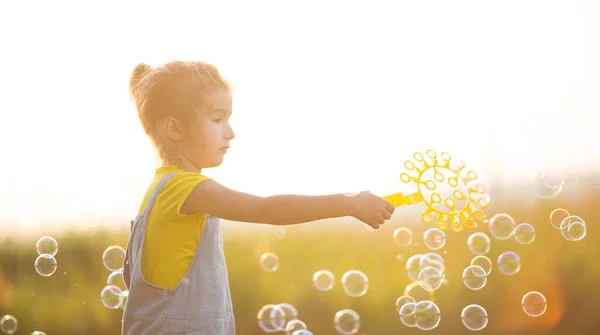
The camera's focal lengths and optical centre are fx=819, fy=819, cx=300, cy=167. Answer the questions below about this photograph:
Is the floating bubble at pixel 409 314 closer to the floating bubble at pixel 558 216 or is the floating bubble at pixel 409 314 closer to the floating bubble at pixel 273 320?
the floating bubble at pixel 273 320

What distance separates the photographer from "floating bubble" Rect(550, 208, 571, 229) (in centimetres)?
445

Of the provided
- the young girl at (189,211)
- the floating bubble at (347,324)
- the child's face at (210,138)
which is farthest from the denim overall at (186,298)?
the floating bubble at (347,324)

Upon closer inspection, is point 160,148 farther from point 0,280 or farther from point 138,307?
point 0,280

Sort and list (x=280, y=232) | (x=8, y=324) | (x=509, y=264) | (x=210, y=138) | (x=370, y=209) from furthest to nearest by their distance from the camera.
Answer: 1. (x=280, y=232)
2. (x=8, y=324)
3. (x=509, y=264)
4. (x=210, y=138)
5. (x=370, y=209)

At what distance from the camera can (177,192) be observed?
2.12 meters

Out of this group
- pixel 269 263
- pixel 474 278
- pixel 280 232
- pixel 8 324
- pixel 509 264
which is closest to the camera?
pixel 474 278

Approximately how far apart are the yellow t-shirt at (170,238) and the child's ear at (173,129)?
0.17m

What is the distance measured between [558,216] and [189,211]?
2.92m

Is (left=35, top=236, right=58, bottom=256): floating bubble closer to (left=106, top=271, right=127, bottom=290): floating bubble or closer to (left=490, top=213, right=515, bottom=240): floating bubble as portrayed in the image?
(left=106, top=271, right=127, bottom=290): floating bubble

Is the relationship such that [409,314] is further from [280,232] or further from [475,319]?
[280,232]

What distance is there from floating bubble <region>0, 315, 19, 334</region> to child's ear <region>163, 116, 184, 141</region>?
313 cm

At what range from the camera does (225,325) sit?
7.24 feet

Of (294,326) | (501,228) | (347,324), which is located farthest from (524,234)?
(294,326)

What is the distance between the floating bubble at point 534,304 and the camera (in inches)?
163
